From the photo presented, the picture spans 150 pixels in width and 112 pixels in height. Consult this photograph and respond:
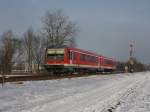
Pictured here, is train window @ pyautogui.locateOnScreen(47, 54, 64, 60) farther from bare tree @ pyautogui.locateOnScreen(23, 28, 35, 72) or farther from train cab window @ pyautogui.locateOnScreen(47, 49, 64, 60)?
bare tree @ pyautogui.locateOnScreen(23, 28, 35, 72)

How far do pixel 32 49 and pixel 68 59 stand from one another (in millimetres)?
58328

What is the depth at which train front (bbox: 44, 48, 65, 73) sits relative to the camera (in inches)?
1439

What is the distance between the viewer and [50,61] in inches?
1465

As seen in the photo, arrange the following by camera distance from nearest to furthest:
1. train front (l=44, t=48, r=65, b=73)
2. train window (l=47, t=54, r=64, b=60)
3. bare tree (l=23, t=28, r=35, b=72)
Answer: train front (l=44, t=48, r=65, b=73), train window (l=47, t=54, r=64, b=60), bare tree (l=23, t=28, r=35, b=72)

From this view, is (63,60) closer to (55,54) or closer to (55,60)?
(55,60)

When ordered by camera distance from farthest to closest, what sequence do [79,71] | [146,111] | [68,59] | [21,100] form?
[79,71] < [68,59] < [21,100] < [146,111]

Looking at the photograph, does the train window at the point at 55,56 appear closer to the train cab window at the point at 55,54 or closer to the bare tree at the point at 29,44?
the train cab window at the point at 55,54

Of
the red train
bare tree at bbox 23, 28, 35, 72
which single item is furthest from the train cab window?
bare tree at bbox 23, 28, 35, 72

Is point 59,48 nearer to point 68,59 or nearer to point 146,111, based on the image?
point 68,59

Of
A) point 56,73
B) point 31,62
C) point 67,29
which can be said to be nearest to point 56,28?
point 67,29

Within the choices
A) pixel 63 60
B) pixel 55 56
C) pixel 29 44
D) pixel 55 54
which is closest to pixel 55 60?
pixel 55 56

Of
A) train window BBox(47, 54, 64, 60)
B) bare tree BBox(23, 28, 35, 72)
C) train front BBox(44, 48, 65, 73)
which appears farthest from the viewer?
bare tree BBox(23, 28, 35, 72)

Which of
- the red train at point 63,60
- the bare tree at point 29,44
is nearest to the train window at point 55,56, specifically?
the red train at point 63,60

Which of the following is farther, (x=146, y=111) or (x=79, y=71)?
(x=79, y=71)
